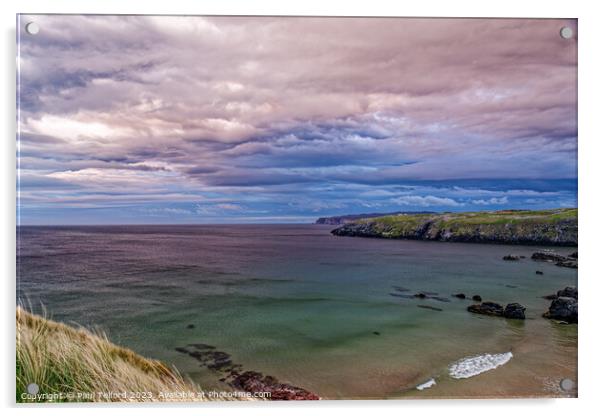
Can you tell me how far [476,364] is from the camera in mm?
2764

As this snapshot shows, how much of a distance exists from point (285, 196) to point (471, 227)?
214cm

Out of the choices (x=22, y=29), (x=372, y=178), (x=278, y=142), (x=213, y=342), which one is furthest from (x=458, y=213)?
(x=22, y=29)

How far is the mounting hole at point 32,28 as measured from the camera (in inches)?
109

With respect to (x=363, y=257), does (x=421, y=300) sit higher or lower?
lower

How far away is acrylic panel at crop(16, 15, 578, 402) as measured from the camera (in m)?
2.74

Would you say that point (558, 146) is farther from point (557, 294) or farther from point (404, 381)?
point (404, 381)

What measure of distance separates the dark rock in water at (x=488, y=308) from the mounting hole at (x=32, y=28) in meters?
4.98

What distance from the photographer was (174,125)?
304 cm

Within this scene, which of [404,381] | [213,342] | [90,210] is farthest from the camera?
[90,210]

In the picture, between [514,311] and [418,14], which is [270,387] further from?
[418,14]

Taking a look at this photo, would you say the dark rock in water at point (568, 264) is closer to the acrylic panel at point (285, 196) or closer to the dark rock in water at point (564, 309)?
the acrylic panel at point (285, 196)

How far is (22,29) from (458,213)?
4.63 meters

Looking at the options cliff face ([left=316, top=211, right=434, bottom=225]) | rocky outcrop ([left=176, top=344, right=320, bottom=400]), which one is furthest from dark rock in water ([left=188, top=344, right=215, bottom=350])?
cliff face ([left=316, top=211, right=434, bottom=225])

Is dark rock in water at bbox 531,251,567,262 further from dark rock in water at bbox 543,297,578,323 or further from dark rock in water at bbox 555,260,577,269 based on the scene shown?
dark rock in water at bbox 543,297,578,323
